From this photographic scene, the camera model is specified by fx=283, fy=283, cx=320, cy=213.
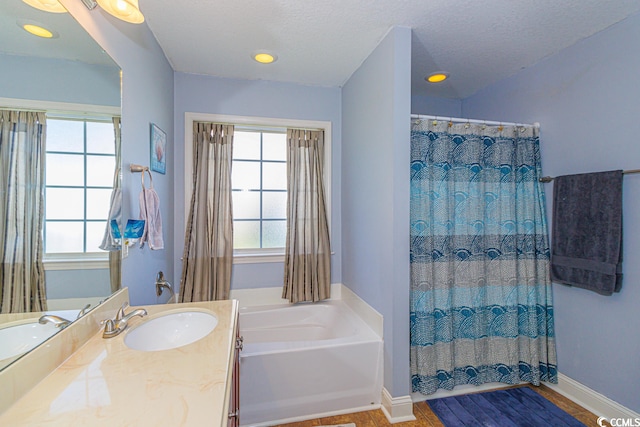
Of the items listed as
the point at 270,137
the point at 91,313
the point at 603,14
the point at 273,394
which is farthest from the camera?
the point at 270,137

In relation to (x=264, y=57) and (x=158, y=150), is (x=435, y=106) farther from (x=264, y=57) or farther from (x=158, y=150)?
(x=158, y=150)

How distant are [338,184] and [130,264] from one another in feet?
5.90

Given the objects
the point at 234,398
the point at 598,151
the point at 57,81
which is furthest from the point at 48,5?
the point at 598,151

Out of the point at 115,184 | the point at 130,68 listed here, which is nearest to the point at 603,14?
the point at 130,68

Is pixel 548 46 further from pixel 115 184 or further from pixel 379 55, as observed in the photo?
pixel 115 184

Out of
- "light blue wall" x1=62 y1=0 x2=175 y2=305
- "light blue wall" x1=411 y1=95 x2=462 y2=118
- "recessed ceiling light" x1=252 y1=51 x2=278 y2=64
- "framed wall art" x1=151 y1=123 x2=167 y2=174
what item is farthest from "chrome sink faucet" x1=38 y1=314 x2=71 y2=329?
"light blue wall" x1=411 y1=95 x2=462 y2=118

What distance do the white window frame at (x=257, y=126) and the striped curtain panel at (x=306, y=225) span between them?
0.06 meters

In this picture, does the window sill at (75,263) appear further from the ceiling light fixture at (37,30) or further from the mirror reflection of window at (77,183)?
the ceiling light fixture at (37,30)

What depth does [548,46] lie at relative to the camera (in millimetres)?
1985

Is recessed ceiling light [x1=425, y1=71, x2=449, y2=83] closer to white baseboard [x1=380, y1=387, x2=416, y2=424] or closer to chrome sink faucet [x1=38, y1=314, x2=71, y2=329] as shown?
white baseboard [x1=380, y1=387, x2=416, y2=424]

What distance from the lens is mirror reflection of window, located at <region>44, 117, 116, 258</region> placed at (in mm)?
890

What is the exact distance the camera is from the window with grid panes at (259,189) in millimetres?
2676

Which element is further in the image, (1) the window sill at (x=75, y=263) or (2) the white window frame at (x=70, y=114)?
(1) the window sill at (x=75, y=263)

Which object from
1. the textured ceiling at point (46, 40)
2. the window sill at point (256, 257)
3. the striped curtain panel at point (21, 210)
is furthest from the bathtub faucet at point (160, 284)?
the textured ceiling at point (46, 40)
